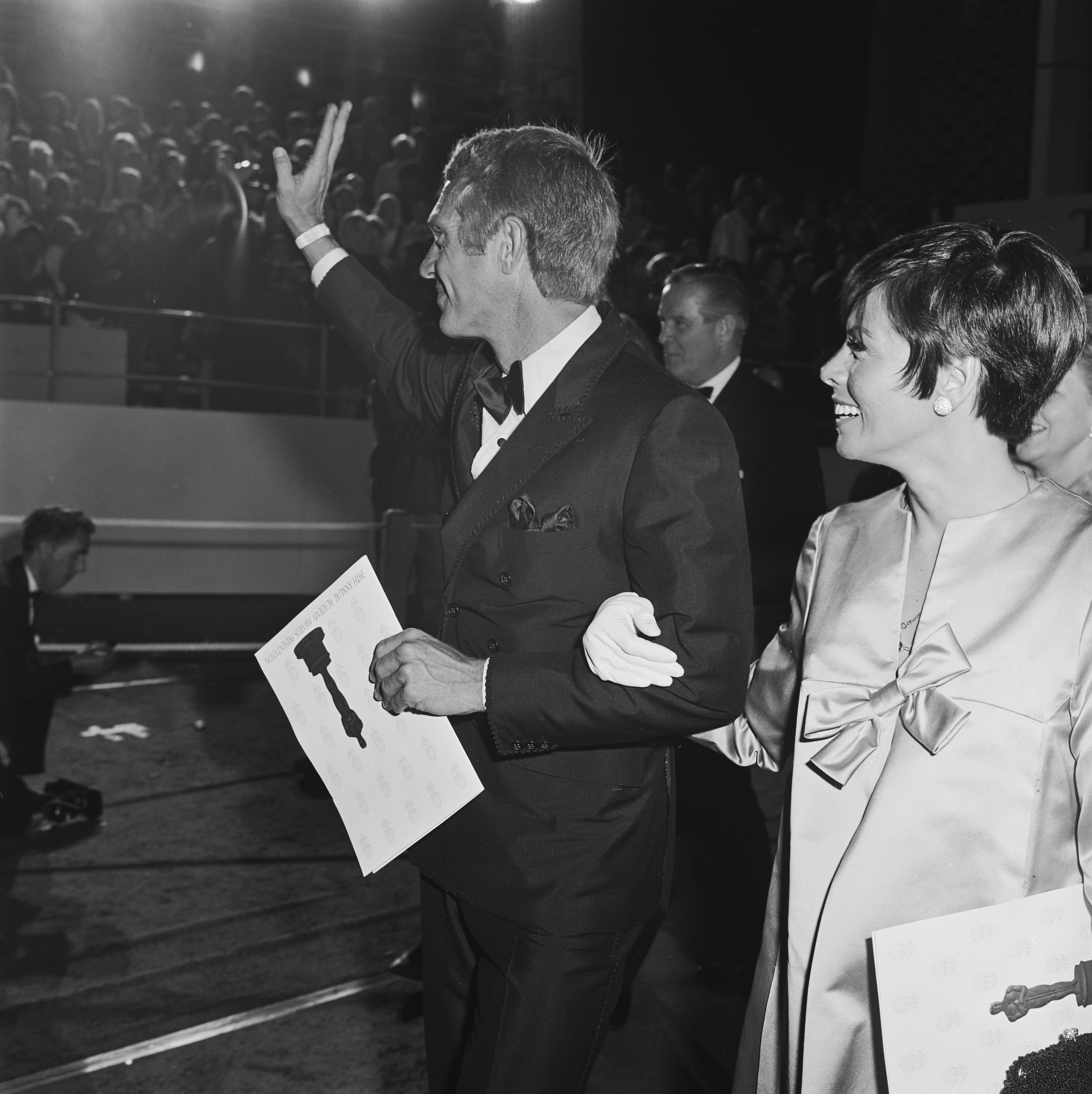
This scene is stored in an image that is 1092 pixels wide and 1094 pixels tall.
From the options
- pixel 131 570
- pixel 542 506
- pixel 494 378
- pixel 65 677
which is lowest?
pixel 131 570

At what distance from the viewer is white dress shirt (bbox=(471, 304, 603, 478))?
168cm

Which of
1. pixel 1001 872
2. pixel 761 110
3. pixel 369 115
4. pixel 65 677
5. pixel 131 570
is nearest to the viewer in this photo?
pixel 1001 872

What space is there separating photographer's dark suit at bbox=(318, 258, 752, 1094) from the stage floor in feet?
3.98

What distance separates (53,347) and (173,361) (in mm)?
769

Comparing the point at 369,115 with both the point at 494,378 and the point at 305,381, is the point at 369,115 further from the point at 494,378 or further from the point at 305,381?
the point at 494,378

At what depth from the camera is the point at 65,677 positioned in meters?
4.05

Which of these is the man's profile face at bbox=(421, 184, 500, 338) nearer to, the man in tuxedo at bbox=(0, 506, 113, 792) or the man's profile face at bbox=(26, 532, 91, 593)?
the man in tuxedo at bbox=(0, 506, 113, 792)

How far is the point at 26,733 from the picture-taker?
4.05 metres

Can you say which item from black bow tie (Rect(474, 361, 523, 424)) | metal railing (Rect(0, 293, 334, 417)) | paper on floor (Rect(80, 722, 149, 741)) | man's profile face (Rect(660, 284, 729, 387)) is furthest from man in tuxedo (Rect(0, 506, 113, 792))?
metal railing (Rect(0, 293, 334, 417))

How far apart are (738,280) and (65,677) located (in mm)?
2555

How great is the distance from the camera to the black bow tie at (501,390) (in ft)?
5.51

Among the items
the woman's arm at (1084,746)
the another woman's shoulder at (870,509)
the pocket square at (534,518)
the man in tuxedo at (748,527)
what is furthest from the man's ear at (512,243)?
the man in tuxedo at (748,527)

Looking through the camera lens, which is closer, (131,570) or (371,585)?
(371,585)

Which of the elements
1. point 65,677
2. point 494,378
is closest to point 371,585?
point 494,378
